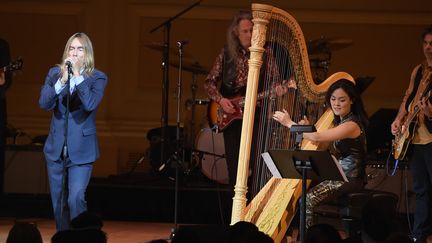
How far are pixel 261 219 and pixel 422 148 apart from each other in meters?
1.67

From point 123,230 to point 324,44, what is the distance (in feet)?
9.43

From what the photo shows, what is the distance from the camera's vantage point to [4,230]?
27.2ft

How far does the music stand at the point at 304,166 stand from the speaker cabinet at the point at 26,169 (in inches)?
205

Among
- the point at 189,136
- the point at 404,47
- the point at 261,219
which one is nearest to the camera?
the point at 261,219

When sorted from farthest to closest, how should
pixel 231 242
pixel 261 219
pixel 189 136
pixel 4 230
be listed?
pixel 189 136 < pixel 4 230 < pixel 261 219 < pixel 231 242

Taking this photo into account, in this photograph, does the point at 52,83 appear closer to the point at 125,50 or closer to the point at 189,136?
the point at 189,136

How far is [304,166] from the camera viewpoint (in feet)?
18.6

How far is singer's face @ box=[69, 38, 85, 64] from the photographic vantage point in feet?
21.0

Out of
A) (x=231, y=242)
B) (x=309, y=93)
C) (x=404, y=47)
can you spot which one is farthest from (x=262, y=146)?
(x=404, y=47)

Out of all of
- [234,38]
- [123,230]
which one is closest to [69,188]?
[234,38]

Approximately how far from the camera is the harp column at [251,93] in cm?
608

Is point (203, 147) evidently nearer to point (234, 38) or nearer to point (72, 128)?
point (234, 38)

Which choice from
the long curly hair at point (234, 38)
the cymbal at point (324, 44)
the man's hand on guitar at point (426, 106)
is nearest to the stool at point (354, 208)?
A: the man's hand on guitar at point (426, 106)

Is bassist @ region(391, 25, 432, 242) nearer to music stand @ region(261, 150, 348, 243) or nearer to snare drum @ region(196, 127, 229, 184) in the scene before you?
music stand @ region(261, 150, 348, 243)
